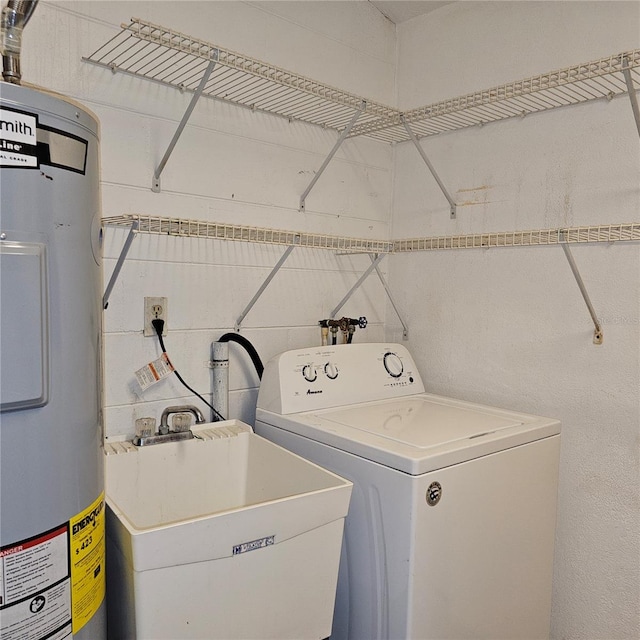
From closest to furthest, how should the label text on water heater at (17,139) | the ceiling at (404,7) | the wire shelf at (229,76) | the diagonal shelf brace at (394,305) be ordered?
the label text on water heater at (17,139), the wire shelf at (229,76), the ceiling at (404,7), the diagonal shelf brace at (394,305)

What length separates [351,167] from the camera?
7.57 feet

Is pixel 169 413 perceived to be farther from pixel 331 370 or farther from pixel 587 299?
pixel 587 299

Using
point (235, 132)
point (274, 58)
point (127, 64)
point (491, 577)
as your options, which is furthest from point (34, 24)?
point (491, 577)

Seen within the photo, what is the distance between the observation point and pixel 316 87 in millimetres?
1691

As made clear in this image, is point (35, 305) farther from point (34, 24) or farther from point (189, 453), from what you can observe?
point (34, 24)

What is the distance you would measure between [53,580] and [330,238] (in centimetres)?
123

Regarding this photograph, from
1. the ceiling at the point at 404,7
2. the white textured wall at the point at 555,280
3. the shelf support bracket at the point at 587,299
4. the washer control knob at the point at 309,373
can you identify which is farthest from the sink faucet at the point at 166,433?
the ceiling at the point at 404,7

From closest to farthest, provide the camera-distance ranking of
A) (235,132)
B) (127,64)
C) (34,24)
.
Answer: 1. (34,24)
2. (127,64)
3. (235,132)

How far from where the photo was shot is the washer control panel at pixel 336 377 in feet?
5.86

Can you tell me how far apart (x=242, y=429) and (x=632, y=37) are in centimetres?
175

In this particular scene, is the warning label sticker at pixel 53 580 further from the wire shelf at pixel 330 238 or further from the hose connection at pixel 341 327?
the hose connection at pixel 341 327

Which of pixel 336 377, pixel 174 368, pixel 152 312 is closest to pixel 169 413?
pixel 174 368

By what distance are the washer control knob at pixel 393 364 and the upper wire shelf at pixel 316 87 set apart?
0.88 metres

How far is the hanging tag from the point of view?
5.47 ft
